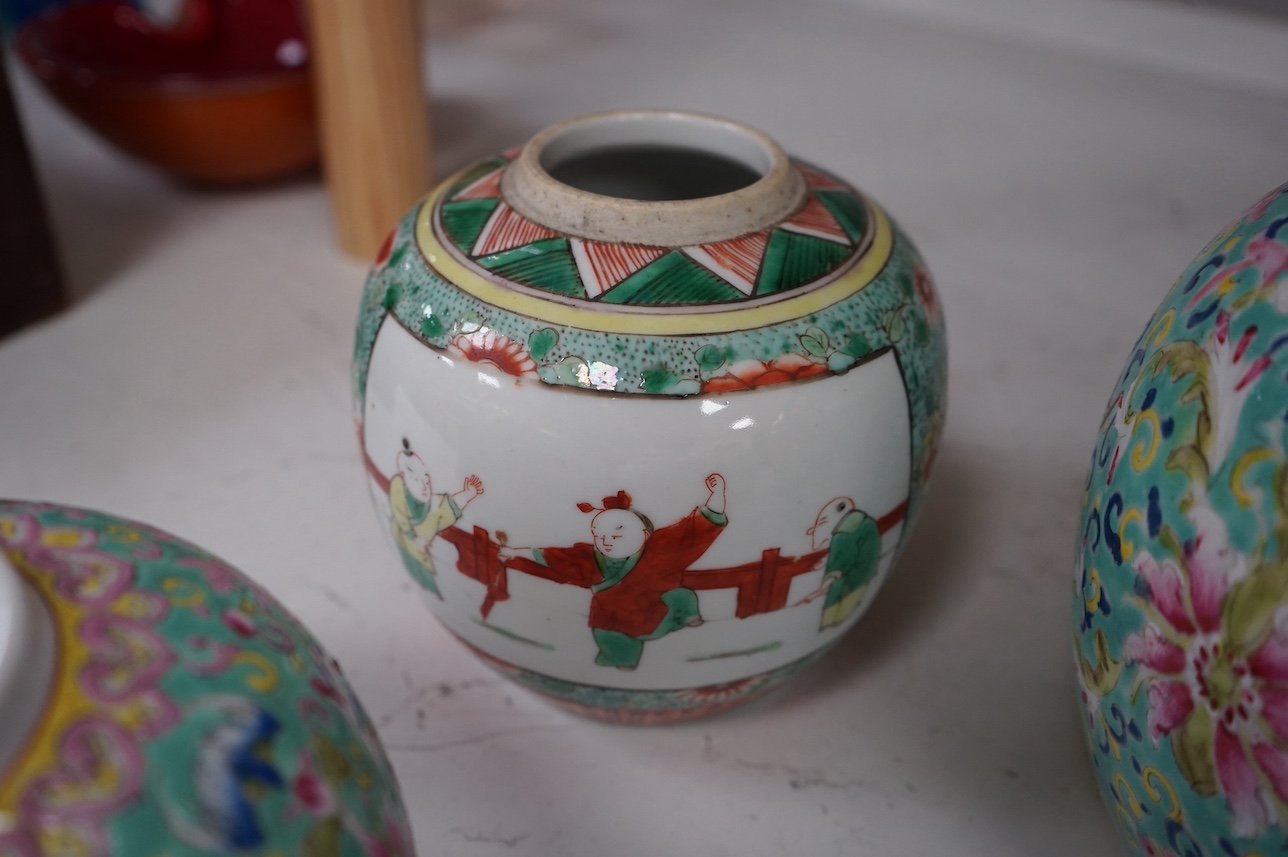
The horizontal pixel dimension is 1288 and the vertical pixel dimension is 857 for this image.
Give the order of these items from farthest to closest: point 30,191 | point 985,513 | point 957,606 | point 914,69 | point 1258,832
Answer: point 914,69
point 30,191
point 985,513
point 957,606
point 1258,832

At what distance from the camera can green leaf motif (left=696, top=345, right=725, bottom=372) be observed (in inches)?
21.5

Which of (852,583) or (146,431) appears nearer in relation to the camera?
(852,583)

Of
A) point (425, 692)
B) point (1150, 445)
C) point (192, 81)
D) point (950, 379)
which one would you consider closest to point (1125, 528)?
point (1150, 445)

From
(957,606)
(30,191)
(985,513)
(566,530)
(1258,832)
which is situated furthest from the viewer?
(30,191)

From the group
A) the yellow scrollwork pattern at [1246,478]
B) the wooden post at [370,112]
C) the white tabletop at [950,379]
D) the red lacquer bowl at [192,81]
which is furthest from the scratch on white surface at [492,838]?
the red lacquer bowl at [192,81]

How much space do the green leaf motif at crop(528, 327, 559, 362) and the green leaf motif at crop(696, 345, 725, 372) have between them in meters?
0.07

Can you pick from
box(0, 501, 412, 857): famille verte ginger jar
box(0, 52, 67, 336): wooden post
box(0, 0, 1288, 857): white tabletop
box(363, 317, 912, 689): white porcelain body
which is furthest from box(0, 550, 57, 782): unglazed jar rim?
box(0, 52, 67, 336): wooden post

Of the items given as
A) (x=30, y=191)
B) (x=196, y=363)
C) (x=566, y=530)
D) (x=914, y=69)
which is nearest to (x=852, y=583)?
(x=566, y=530)

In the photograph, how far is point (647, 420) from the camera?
0.54 metres

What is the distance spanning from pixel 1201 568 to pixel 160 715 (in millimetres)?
402

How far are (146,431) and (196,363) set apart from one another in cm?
14

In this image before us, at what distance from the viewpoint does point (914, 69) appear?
2059mm

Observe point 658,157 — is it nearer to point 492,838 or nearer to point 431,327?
point 431,327

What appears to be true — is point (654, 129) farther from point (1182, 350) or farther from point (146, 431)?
point (146, 431)
